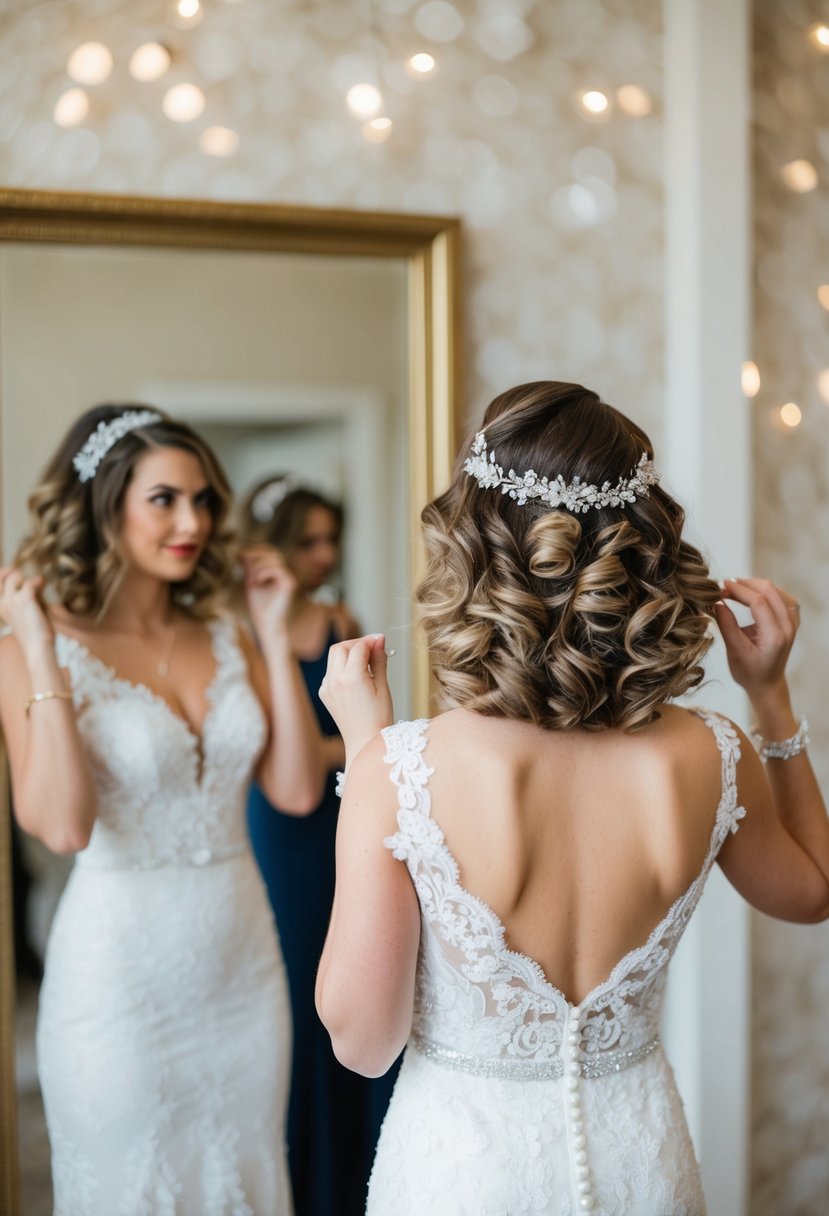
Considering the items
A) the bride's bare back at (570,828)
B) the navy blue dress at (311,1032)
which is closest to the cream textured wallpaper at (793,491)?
the navy blue dress at (311,1032)

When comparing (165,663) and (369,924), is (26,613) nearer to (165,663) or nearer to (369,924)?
(165,663)

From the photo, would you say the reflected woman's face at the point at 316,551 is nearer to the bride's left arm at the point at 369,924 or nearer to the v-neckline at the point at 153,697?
the v-neckline at the point at 153,697

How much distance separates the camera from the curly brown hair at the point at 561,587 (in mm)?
1193

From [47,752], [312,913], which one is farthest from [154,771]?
[312,913]

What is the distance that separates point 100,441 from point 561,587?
1165mm

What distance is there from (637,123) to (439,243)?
57 cm

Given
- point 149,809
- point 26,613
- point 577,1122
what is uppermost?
point 26,613

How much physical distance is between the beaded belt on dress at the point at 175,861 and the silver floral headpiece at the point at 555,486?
1.08m

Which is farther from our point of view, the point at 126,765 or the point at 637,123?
the point at 637,123

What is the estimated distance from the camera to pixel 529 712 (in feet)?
3.99

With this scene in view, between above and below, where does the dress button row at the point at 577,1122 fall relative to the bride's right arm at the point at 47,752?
below

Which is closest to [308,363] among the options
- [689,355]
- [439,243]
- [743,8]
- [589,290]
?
[439,243]

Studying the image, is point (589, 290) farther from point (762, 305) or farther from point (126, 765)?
point (126, 765)

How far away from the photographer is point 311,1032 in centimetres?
229
